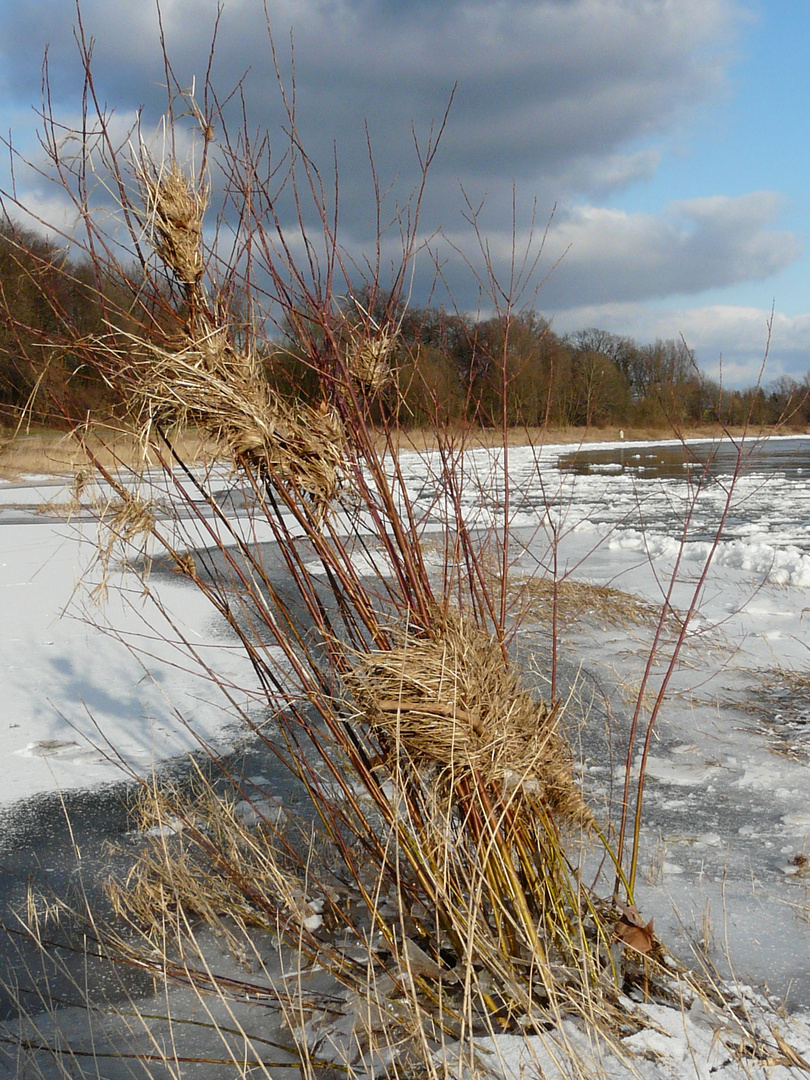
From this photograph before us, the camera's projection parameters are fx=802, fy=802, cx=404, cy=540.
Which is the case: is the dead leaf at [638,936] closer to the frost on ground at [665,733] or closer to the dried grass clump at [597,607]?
the frost on ground at [665,733]

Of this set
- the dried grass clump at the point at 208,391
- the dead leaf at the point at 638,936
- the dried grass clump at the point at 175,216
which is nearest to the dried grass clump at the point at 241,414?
the dried grass clump at the point at 208,391

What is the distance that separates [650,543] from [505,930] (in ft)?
24.6

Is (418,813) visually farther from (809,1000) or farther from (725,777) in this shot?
(725,777)

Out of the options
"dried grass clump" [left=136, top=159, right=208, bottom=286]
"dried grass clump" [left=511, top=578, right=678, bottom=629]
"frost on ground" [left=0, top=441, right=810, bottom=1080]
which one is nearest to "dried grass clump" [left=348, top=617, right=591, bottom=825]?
"frost on ground" [left=0, top=441, right=810, bottom=1080]

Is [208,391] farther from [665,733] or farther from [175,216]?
[665,733]

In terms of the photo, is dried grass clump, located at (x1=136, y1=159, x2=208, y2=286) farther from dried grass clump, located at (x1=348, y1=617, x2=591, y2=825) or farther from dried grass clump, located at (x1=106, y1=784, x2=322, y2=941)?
dried grass clump, located at (x1=106, y1=784, x2=322, y2=941)

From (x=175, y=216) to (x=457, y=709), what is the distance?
4.27 ft

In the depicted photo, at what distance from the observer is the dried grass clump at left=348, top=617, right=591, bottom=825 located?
1.80m

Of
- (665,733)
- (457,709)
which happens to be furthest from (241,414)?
(665,733)

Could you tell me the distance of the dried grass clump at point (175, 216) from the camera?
183cm

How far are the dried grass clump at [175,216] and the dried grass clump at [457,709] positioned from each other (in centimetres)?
101

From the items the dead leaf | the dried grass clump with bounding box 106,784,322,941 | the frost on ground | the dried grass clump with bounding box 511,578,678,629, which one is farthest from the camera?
the dried grass clump with bounding box 511,578,678,629

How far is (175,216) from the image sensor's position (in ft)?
6.06

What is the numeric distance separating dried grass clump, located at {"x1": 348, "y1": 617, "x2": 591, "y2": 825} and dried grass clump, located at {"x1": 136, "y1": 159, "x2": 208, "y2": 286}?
1.01m
